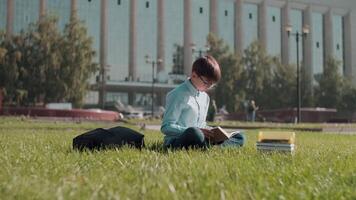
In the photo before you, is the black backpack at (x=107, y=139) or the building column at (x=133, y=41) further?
the building column at (x=133, y=41)

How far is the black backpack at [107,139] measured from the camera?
5641 mm

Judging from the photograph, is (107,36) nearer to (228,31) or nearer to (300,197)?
(228,31)

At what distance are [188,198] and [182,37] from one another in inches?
2734

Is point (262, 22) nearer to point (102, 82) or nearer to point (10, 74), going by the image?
point (102, 82)

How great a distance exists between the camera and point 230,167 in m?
3.88

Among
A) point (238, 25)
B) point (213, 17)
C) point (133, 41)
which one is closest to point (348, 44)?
point (238, 25)

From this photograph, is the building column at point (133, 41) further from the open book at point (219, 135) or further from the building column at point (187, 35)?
the open book at point (219, 135)

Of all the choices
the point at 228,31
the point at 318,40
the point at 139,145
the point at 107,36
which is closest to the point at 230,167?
the point at 139,145

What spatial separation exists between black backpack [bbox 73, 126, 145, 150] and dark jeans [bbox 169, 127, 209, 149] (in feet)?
2.00

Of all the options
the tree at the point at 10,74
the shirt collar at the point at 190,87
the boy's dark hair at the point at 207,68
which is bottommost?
the shirt collar at the point at 190,87

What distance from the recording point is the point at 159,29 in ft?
230

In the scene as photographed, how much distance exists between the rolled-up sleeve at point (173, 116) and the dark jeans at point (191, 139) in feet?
0.30

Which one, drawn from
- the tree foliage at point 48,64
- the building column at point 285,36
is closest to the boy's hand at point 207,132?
the tree foliage at point 48,64

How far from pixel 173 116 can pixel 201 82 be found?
45 centimetres
